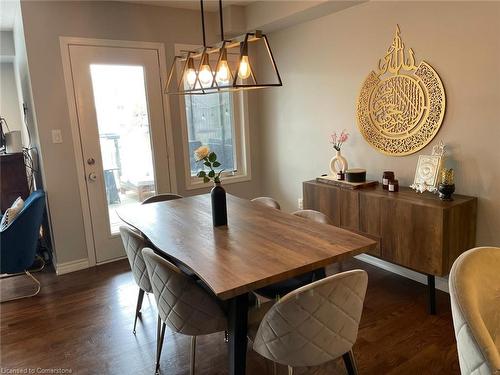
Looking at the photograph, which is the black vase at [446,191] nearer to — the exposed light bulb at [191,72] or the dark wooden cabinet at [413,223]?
the dark wooden cabinet at [413,223]

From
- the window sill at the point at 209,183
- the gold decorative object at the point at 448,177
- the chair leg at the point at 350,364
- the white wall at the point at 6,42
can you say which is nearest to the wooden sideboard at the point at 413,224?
the gold decorative object at the point at 448,177

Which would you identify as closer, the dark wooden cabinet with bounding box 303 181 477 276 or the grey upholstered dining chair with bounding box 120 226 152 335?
the grey upholstered dining chair with bounding box 120 226 152 335

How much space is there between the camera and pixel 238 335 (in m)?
1.66

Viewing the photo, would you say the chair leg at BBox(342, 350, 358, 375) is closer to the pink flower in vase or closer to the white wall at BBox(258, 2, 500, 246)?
the white wall at BBox(258, 2, 500, 246)

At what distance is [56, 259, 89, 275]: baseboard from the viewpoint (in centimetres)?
353

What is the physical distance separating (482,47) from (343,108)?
4.03 feet

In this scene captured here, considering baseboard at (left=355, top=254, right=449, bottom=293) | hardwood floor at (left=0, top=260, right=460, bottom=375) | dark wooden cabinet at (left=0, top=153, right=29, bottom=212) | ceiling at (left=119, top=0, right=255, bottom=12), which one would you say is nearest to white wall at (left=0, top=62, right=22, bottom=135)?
dark wooden cabinet at (left=0, top=153, right=29, bottom=212)

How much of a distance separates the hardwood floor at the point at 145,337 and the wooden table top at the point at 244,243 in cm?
75

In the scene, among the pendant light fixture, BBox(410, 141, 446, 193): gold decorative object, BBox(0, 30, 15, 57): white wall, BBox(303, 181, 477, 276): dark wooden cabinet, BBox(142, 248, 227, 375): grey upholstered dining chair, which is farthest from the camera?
BBox(0, 30, 15, 57): white wall

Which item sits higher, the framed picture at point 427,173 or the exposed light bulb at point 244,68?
the exposed light bulb at point 244,68

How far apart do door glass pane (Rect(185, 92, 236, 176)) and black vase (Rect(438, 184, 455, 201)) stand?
2.57m

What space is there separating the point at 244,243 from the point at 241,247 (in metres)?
0.06

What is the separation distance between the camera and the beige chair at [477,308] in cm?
100

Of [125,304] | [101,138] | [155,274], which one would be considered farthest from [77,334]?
[101,138]
